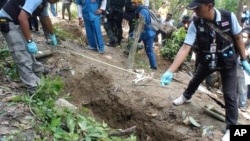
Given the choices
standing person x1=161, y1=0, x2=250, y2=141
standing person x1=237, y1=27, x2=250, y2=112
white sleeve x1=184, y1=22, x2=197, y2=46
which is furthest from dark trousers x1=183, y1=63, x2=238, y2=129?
standing person x1=237, y1=27, x2=250, y2=112

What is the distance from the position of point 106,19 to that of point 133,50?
2.32 metres

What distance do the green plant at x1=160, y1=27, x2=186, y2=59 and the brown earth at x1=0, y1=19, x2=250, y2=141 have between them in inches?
97.6

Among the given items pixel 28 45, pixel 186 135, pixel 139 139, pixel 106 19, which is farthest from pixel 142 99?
pixel 106 19

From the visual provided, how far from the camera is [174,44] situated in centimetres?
933

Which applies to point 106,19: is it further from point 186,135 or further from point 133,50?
point 186,135

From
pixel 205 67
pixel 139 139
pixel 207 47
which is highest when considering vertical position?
pixel 207 47

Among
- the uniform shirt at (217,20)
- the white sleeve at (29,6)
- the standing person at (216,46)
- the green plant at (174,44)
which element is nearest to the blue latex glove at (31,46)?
the white sleeve at (29,6)

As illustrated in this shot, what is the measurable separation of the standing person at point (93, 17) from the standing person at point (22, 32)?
2.60 m

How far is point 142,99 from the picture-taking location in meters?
5.53

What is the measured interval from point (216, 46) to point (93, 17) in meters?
3.70

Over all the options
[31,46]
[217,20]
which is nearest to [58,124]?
[31,46]

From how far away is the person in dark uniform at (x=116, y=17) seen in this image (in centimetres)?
823

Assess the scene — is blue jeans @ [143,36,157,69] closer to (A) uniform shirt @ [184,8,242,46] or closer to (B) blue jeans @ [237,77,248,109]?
(B) blue jeans @ [237,77,248,109]

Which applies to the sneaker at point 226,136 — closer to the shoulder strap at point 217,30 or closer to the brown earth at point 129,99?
the brown earth at point 129,99
